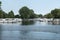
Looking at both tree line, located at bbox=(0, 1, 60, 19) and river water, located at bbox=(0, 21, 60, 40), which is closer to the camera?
river water, located at bbox=(0, 21, 60, 40)

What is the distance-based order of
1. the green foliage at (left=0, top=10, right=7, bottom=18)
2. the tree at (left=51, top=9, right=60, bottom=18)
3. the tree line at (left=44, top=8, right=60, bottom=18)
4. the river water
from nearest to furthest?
the river water < the green foliage at (left=0, top=10, right=7, bottom=18) < the tree at (left=51, top=9, right=60, bottom=18) < the tree line at (left=44, top=8, right=60, bottom=18)

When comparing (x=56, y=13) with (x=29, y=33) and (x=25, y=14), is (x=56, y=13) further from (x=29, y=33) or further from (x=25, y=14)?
(x=29, y=33)

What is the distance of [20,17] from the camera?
14938cm

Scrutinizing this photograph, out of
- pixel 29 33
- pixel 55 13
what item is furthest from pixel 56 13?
pixel 29 33

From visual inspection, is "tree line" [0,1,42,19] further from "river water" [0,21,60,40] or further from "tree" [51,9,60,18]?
"river water" [0,21,60,40]

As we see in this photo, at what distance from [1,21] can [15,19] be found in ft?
29.1

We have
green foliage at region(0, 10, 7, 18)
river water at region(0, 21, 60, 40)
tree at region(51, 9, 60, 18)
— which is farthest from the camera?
tree at region(51, 9, 60, 18)

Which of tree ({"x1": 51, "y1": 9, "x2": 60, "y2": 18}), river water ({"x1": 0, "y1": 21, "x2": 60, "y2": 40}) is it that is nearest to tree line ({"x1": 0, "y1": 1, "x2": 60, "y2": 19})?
tree ({"x1": 51, "y1": 9, "x2": 60, "y2": 18})

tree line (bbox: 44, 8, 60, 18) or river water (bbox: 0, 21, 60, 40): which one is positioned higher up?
tree line (bbox: 44, 8, 60, 18)

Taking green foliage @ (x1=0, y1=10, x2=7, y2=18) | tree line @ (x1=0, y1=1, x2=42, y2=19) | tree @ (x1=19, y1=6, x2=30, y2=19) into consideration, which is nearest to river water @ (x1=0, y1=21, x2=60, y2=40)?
green foliage @ (x1=0, y1=10, x2=7, y2=18)

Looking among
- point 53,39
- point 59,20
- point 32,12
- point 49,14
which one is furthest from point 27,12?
point 53,39

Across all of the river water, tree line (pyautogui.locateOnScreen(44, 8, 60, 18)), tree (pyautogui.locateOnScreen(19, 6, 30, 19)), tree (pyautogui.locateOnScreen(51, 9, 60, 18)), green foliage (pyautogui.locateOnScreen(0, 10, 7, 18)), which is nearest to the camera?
the river water

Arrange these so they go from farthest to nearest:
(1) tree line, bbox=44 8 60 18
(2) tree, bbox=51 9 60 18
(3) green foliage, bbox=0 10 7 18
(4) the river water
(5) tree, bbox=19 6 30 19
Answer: (5) tree, bbox=19 6 30 19 → (1) tree line, bbox=44 8 60 18 → (2) tree, bbox=51 9 60 18 → (3) green foliage, bbox=0 10 7 18 → (4) the river water

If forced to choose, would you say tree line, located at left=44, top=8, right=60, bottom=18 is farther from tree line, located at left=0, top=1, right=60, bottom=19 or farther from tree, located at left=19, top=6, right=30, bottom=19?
tree, located at left=19, top=6, right=30, bottom=19
